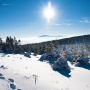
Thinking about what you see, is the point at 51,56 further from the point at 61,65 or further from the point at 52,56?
the point at 61,65

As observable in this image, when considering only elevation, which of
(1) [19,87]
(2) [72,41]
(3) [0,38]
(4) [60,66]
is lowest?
(4) [60,66]

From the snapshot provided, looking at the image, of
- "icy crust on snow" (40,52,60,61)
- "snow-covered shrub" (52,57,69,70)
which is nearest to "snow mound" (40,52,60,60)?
"icy crust on snow" (40,52,60,61)

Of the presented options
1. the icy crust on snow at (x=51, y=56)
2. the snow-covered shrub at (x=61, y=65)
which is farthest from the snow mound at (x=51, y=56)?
the snow-covered shrub at (x=61, y=65)

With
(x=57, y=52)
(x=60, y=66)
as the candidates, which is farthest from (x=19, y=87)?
(x=57, y=52)

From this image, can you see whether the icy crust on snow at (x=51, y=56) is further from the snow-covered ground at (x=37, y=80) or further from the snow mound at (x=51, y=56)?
the snow-covered ground at (x=37, y=80)

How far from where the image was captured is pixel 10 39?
3266 centimetres

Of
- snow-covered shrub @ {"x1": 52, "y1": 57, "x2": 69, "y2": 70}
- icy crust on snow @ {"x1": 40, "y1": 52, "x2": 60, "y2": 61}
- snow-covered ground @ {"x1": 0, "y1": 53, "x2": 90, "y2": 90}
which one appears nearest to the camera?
snow-covered ground @ {"x1": 0, "y1": 53, "x2": 90, "y2": 90}

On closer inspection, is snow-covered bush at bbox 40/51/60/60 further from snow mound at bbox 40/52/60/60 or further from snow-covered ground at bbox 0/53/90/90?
snow-covered ground at bbox 0/53/90/90

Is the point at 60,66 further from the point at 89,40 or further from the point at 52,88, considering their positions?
the point at 89,40

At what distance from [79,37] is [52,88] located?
24.2 metres

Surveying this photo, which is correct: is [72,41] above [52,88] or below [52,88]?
above

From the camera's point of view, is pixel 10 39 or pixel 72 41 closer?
pixel 72 41

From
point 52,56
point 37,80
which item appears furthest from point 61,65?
point 52,56

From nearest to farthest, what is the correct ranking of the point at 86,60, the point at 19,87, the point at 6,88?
1. the point at 6,88
2. the point at 19,87
3. the point at 86,60
